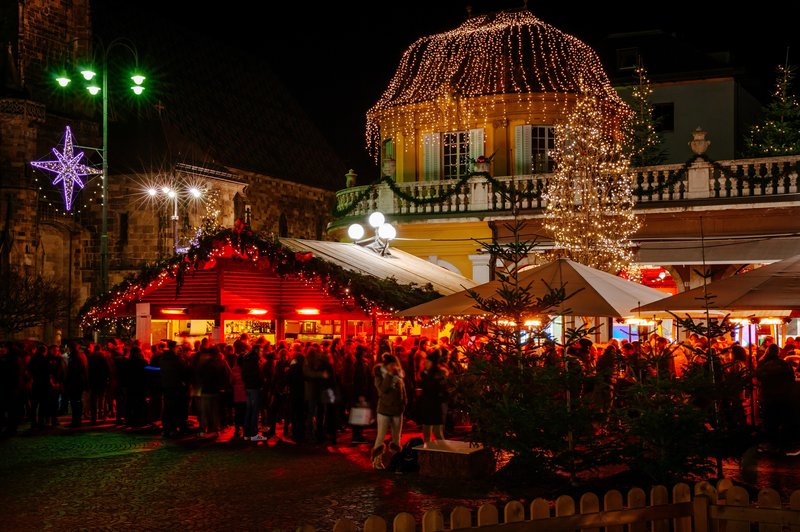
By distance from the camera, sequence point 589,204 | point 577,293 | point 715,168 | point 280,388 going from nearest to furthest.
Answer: point 577,293 → point 280,388 → point 589,204 → point 715,168

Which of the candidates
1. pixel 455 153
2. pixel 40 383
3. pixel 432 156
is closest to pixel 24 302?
pixel 432 156

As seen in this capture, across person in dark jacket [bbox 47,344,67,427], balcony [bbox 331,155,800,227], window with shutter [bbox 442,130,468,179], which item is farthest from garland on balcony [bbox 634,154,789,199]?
person in dark jacket [bbox 47,344,67,427]

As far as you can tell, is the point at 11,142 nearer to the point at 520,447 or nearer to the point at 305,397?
the point at 305,397

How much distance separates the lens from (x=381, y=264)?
22.0 meters

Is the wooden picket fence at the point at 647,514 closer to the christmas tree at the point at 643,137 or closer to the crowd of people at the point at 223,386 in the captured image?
the crowd of people at the point at 223,386

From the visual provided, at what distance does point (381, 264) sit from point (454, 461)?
9771 mm

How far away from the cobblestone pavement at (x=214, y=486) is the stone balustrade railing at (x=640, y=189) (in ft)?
38.2

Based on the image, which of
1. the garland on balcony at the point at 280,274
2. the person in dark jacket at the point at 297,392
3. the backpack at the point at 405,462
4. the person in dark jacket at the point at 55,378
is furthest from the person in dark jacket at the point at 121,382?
the backpack at the point at 405,462

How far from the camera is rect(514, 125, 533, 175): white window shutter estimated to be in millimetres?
31656

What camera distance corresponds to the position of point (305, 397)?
1702 cm

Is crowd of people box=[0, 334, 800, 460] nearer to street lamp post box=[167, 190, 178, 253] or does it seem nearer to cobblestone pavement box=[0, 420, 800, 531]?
cobblestone pavement box=[0, 420, 800, 531]

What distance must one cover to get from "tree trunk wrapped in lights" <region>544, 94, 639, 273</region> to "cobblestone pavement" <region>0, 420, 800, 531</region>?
10332 millimetres

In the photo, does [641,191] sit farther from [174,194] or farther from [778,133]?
[174,194]

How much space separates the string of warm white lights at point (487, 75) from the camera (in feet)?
105
